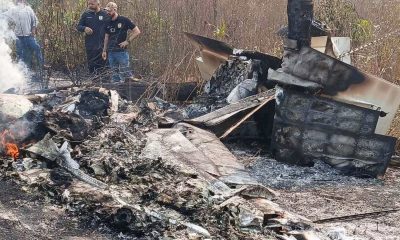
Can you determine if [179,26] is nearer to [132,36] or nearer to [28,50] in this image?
[132,36]

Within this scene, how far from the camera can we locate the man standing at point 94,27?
935 centimetres

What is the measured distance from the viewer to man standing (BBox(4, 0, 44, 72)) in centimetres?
946

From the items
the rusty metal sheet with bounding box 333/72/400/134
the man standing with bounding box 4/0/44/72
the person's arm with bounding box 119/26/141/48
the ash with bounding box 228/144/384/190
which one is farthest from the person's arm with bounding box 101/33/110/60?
the rusty metal sheet with bounding box 333/72/400/134

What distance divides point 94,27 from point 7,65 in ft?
6.78

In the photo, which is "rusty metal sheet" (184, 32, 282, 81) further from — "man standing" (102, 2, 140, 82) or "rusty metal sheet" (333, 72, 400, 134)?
"rusty metal sheet" (333, 72, 400, 134)

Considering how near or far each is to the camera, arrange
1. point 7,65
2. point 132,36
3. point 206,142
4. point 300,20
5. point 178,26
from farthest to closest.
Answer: point 178,26 < point 132,36 < point 7,65 < point 300,20 < point 206,142

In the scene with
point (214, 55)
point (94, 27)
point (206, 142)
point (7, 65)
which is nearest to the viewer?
point (206, 142)

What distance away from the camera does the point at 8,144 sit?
5289mm

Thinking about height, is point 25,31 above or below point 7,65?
above

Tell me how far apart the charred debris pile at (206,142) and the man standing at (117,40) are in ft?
5.95

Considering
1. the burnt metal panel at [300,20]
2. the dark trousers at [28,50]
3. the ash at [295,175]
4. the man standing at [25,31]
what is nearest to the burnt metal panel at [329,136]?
the ash at [295,175]

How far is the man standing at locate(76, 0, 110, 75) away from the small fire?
3.98 metres

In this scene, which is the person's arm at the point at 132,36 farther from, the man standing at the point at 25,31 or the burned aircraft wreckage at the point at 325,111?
the burned aircraft wreckage at the point at 325,111

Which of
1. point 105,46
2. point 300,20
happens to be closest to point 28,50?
point 105,46
